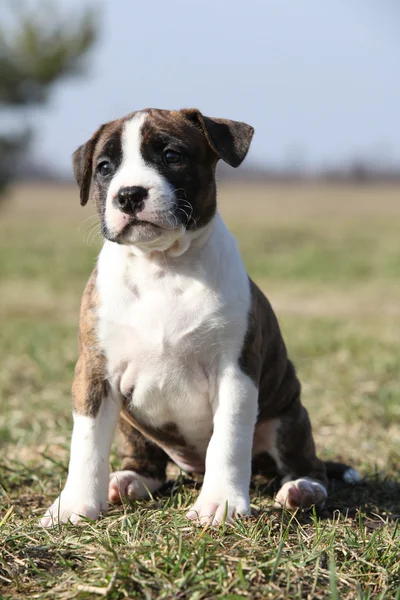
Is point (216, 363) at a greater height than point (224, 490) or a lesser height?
greater

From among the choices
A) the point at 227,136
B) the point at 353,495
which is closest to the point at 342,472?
the point at 353,495

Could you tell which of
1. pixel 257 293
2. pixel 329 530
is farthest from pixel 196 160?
pixel 329 530

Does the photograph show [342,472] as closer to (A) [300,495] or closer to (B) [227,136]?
(A) [300,495]

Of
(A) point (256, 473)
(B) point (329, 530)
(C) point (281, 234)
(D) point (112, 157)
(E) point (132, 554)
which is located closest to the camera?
(E) point (132, 554)

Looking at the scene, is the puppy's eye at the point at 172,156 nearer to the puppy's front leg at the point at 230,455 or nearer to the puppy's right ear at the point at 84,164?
the puppy's right ear at the point at 84,164

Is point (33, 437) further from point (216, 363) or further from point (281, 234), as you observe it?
point (281, 234)

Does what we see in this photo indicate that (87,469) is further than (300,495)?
No

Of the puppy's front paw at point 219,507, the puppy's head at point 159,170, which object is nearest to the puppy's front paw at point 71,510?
the puppy's front paw at point 219,507
